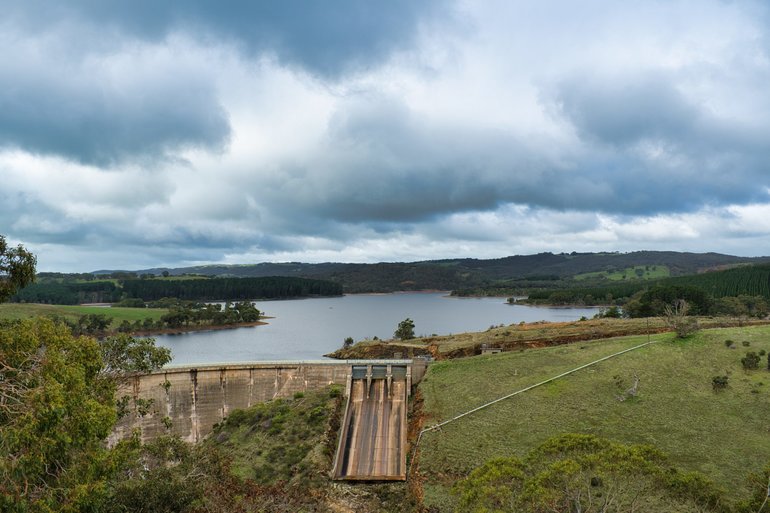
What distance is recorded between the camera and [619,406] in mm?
38625

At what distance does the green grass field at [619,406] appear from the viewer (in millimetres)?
31891

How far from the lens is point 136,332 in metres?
123

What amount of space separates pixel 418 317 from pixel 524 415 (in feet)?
398

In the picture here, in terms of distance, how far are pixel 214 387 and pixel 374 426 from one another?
17341 millimetres

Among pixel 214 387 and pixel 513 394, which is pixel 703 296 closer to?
pixel 513 394

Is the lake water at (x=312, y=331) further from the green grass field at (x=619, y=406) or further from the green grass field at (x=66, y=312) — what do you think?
the green grass field at (x=619, y=406)

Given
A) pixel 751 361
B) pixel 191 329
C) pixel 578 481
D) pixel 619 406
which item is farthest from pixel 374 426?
pixel 191 329

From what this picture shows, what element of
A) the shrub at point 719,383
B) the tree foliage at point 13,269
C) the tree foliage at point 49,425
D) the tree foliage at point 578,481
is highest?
the tree foliage at point 13,269

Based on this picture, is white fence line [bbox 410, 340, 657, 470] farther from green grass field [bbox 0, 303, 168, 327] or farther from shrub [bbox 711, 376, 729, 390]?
green grass field [bbox 0, 303, 168, 327]

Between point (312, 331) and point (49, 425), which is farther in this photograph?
point (312, 331)

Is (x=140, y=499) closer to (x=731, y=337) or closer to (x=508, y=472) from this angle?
(x=508, y=472)

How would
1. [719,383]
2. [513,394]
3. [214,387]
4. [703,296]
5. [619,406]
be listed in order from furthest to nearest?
1. [703,296]
2. [214,387]
3. [513,394]
4. [719,383]
5. [619,406]

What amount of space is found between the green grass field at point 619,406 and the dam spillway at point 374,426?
3143mm

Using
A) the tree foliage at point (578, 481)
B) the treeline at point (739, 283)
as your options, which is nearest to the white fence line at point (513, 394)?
the tree foliage at point (578, 481)
